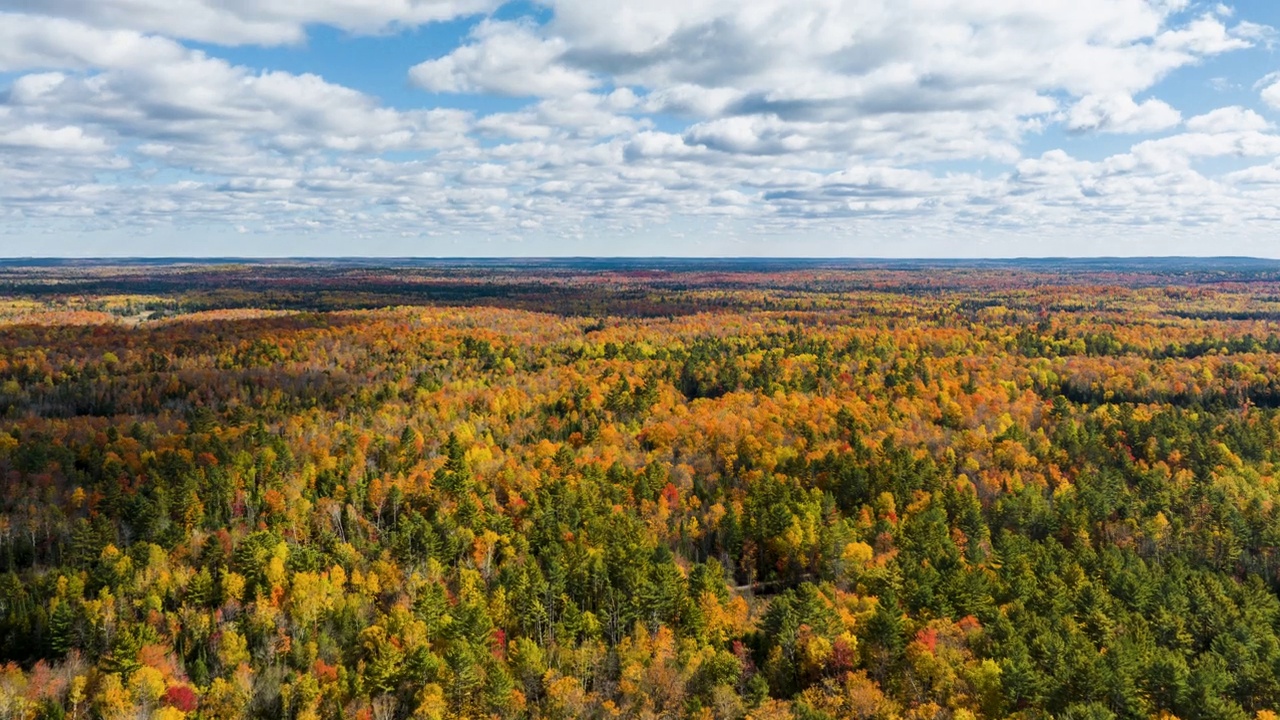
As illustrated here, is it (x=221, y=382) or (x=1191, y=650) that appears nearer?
(x=1191, y=650)

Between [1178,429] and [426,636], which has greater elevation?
[1178,429]

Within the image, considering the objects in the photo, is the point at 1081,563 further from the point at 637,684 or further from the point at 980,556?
the point at 637,684

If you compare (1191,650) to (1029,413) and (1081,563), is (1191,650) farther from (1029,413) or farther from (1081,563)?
(1029,413)

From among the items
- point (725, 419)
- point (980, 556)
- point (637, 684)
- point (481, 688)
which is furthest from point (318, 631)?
point (725, 419)

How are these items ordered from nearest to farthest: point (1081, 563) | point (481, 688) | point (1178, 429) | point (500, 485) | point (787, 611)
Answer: point (481, 688)
point (787, 611)
point (1081, 563)
point (500, 485)
point (1178, 429)

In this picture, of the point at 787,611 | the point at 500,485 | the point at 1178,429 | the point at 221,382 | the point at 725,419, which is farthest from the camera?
the point at 221,382

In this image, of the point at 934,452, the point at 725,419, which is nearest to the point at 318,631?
the point at 725,419
